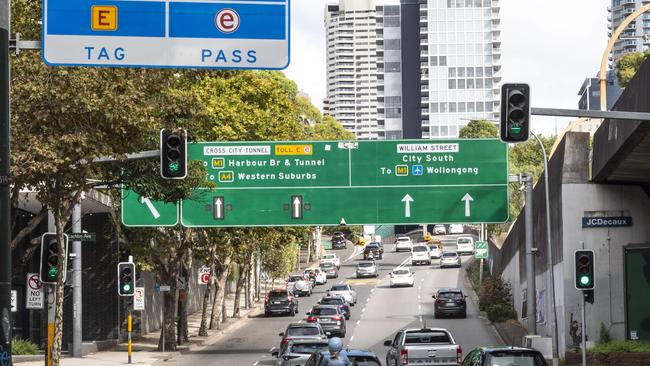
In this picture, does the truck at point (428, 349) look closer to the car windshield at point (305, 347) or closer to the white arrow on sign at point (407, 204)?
the car windshield at point (305, 347)

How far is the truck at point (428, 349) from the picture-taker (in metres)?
32.2

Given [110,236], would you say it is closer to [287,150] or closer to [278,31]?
[287,150]

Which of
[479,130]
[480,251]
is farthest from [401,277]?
[479,130]

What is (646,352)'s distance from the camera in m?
34.0

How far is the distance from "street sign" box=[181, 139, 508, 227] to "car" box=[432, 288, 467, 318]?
65.4 feet

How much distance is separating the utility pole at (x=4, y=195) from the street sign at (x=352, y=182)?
1230 inches

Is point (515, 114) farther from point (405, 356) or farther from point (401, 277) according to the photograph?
point (401, 277)

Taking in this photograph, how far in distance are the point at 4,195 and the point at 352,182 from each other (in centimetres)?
3209

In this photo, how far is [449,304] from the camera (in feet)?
208

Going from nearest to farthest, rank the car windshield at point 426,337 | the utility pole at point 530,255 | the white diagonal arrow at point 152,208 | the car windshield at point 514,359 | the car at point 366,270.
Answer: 1. the car windshield at point 514,359
2. the car windshield at point 426,337
3. the utility pole at point 530,255
4. the white diagonal arrow at point 152,208
5. the car at point 366,270

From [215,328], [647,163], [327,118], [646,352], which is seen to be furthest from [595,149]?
[327,118]

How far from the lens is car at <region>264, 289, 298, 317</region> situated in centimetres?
6944

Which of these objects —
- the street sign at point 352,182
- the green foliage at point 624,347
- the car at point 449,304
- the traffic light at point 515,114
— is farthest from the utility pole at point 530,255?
the car at point 449,304

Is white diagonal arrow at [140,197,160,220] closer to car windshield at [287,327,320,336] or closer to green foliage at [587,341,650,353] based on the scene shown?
car windshield at [287,327,320,336]
